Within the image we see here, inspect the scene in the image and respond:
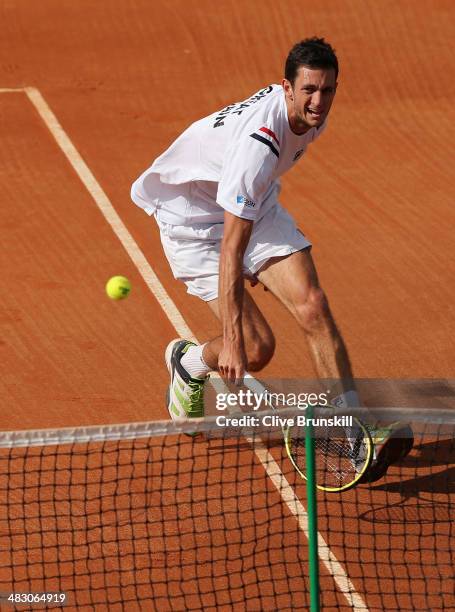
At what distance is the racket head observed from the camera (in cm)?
677

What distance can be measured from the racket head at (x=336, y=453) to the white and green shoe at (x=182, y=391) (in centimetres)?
79

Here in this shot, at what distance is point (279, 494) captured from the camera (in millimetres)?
6941

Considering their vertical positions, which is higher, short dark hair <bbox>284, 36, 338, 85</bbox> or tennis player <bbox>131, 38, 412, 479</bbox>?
short dark hair <bbox>284, 36, 338, 85</bbox>

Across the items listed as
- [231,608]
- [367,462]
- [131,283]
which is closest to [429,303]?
[131,283]

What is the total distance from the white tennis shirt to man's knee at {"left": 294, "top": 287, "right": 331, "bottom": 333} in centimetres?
58

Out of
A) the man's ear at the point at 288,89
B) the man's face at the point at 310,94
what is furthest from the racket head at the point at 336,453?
the man's ear at the point at 288,89

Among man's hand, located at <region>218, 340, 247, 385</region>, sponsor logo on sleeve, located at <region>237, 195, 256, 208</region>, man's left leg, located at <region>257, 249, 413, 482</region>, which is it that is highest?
sponsor logo on sleeve, located at <region>237, 195, 256, 208</region>

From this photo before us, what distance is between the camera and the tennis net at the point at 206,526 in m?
6.04

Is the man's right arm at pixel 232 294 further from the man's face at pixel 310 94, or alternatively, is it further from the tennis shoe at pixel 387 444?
the tennis shoe at pixel 387 444

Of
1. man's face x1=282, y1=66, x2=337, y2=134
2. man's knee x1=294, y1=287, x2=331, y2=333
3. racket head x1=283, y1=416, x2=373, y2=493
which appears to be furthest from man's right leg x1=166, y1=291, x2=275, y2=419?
man's face x1=282, y1=66, x2=337, y2=134

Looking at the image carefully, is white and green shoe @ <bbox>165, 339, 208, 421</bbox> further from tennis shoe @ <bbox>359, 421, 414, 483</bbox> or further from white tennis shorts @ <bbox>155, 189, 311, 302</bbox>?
tennis shoe @ <bbox>359, 421, 414, 483</bbox>

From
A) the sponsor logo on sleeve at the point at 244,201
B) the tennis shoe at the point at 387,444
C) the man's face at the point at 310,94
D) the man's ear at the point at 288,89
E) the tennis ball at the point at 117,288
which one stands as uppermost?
the tennis ball at the point at 117,288

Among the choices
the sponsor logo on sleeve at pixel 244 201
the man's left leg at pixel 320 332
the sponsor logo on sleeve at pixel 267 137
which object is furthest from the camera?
the man's left leg at pixel 320 332

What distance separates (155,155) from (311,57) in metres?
5.99
